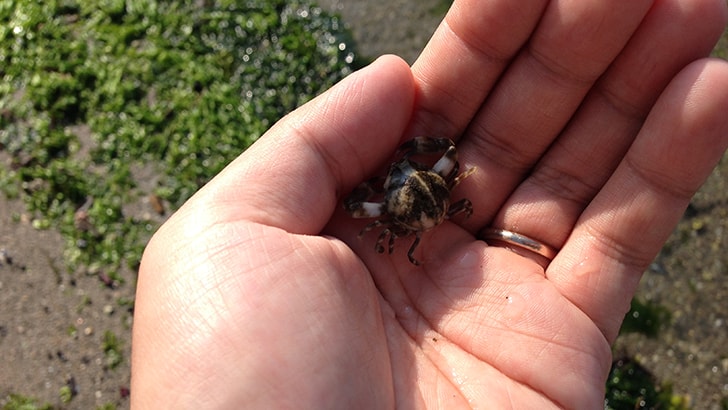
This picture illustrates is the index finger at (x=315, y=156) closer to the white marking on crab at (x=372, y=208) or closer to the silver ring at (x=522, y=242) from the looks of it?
the white marking on crab at (x=372, y=208)

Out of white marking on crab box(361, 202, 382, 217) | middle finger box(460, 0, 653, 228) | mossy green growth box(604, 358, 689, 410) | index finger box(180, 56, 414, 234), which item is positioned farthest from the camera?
mossy green growth box(604, 358, 689, 410)

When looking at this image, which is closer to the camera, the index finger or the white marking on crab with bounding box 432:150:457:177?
the index finger

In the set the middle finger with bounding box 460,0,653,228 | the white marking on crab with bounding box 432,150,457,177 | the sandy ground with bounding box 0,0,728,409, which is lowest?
the sandy ground with bounding box 0,0,728,409

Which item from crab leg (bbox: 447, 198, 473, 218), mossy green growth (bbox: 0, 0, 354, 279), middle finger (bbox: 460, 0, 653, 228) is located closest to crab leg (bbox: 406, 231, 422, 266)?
crab leg (bbox: 447, 198, 473, 218)

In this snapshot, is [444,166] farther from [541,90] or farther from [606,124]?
[606,124]

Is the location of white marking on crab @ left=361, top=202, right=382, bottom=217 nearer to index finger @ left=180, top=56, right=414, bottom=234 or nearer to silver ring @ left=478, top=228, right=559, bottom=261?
index finger @ left=180, top=56, right=414, bottom=234

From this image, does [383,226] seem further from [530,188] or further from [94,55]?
[94,55]

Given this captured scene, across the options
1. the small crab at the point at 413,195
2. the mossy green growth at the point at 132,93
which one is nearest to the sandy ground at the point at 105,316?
the mossy green growth at the point at 132,93
